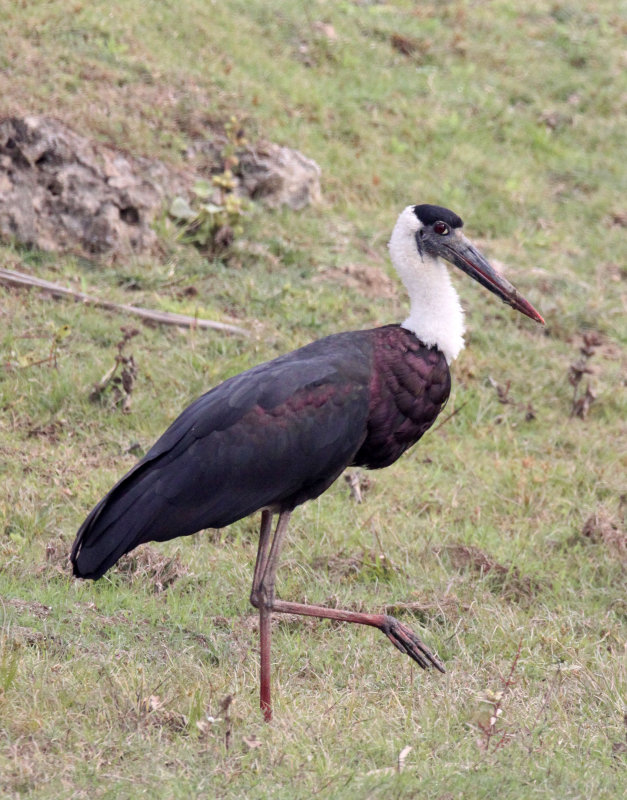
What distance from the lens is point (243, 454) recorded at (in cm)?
420

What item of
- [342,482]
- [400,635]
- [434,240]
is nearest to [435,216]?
[434,240]

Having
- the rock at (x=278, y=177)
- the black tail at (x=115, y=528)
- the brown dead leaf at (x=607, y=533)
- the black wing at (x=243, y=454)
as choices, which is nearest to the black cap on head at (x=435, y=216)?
the black wing at (x=243, y=454)

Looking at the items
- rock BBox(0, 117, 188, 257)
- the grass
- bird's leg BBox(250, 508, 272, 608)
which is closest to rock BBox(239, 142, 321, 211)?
the grass

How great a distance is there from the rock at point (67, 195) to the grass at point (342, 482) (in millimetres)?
184

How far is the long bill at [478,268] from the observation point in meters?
4.68

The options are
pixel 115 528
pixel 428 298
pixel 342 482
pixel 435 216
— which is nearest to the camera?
pixel 115 528

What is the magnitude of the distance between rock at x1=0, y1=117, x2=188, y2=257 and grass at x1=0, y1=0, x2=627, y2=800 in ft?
0.60

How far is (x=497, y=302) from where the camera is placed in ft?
26.3

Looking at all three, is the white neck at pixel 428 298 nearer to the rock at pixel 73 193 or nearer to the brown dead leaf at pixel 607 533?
the brown dead leaf at pixel 607 533

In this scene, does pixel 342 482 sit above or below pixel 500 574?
below

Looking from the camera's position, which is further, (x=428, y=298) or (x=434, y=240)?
(x=434, y=240)

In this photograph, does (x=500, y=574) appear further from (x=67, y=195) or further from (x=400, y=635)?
(x=67, y=195)

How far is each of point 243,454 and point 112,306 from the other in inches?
116

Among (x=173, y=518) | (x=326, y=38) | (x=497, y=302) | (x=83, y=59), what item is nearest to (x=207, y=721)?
(x=173, y=518)
